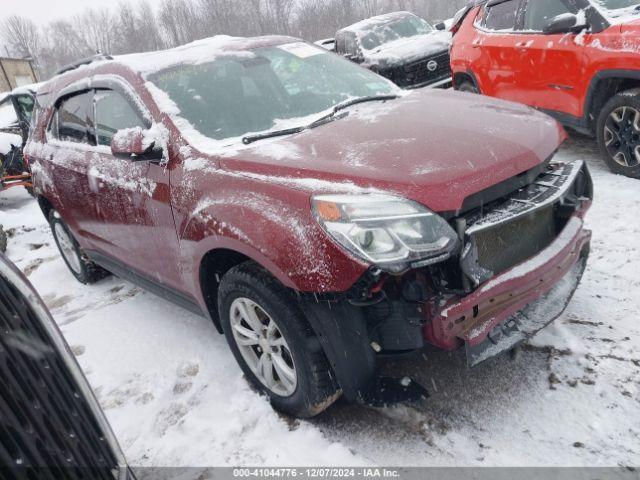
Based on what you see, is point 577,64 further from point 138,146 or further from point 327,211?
point 138,146

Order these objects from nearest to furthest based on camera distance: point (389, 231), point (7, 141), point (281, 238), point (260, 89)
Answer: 1. point (389, 231)
2. point (281, 238)
3. point (260, 89)
4. point (7, 141)

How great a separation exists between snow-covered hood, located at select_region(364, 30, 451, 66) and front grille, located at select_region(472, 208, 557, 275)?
7561 millimetres

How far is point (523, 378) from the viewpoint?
245 cm

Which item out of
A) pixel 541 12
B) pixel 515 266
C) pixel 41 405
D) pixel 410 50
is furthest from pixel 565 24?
pixel 410 50

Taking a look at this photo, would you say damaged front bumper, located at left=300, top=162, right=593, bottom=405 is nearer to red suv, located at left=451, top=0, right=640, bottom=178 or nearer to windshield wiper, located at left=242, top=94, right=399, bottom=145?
windshield wiper, located at left=242, top=94, right=399, bottom=145

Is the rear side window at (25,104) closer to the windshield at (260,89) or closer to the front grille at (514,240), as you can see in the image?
the windshield at (260,89)

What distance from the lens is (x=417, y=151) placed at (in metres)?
2.15

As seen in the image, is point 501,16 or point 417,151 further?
point 501,16

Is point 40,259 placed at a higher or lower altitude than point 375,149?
lower

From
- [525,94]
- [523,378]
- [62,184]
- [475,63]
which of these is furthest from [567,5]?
[62,184]

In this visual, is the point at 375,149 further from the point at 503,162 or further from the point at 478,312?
the point at 478,312

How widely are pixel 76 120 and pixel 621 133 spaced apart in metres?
4.49

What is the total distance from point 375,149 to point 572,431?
57.7 inches

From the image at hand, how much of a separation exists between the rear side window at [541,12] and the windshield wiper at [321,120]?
2.59m
